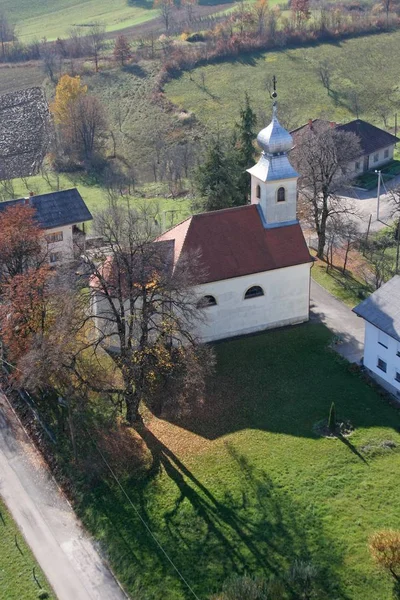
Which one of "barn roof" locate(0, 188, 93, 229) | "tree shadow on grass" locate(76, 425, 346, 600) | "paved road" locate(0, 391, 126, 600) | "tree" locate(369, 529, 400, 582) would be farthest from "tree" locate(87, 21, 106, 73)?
"tree" locate(369, 529, 400, 582)

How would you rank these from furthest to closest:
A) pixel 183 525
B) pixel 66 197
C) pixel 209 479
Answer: pixel 66 197
pixel 209 479
pixel 183 525

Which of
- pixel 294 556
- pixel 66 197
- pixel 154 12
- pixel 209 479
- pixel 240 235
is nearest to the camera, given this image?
pixel 294 556

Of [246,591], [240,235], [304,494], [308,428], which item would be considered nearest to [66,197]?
[240,235]

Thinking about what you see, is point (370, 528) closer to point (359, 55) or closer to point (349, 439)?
point (349, 439)

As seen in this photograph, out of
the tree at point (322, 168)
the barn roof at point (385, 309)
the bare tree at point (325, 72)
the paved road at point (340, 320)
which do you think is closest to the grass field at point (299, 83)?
the bare tree at point (325, 72)

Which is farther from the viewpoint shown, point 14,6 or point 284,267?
point 14,6

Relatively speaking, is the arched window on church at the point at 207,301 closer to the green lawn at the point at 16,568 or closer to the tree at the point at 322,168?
the tree at the point at 322,168

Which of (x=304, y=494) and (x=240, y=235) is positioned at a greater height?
(x=240, y=235)

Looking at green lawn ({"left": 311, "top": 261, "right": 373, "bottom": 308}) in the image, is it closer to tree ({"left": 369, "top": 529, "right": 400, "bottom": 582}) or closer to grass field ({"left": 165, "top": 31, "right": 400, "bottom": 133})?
tree ({"left": 369, "top": 529, "right": 400, "bottom": 582})
